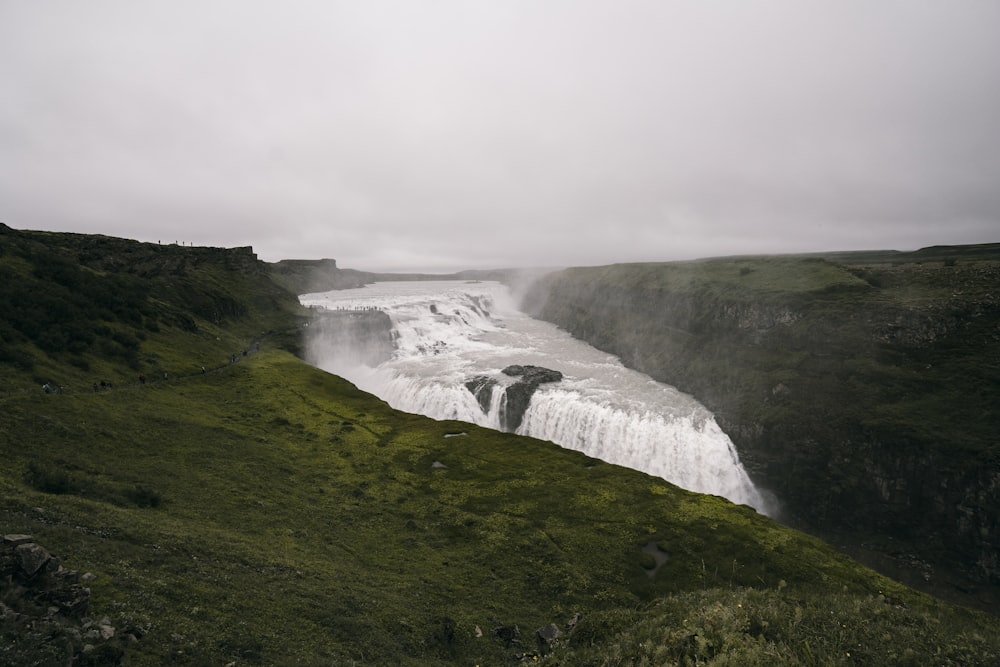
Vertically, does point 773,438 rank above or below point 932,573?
above

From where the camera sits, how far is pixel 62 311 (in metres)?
49.2

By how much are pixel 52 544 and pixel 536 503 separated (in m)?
26.7

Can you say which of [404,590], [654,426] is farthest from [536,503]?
[654,426]

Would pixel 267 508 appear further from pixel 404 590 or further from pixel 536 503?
pixel 536 503

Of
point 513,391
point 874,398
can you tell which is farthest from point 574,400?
Answer: point 874,398

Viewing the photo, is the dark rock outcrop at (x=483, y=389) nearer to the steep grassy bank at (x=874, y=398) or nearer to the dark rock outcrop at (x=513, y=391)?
the dark rock outcrop at (x=513, y=391)

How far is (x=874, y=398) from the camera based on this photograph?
53812 mm

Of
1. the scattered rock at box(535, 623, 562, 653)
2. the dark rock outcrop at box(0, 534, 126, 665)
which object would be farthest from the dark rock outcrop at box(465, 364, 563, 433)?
the dark rock outcrop at box(0, 534, 126, 665)

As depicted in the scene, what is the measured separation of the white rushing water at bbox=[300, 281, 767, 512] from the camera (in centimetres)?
5603

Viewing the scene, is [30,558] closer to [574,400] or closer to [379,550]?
[379,550]

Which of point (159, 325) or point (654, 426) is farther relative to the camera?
point (159, 325)

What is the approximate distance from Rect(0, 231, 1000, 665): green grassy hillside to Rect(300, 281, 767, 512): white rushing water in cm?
1698

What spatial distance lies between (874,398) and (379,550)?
59.3 meters

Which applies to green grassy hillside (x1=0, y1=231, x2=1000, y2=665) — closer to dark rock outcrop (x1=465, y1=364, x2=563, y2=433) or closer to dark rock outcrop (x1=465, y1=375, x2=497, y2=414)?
dark rock outcrop (x1=465, y1=364, x2=563, y2=433)
